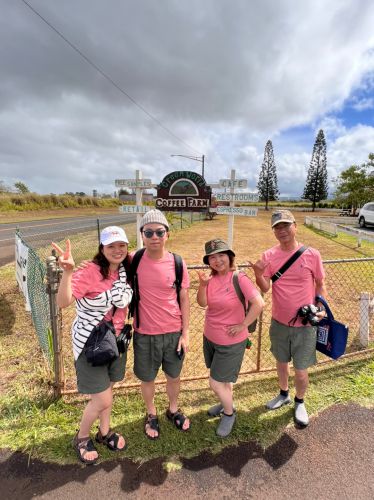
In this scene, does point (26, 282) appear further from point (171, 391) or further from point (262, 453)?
point (262, 453)

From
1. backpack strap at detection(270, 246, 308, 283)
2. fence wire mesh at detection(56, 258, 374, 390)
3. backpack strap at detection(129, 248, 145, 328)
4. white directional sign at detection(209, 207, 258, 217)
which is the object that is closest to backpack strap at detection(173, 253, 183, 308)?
backpack strap at detection(129, 248, 145, 328)

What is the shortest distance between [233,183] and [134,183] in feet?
6.94

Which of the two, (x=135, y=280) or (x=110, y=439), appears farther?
(x=110, y=439)

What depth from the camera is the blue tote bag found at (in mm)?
2576

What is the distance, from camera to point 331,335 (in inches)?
105

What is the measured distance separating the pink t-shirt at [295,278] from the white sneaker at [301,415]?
2.72 feet

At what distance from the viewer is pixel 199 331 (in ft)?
15.6

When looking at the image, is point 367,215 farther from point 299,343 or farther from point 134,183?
point 299,343

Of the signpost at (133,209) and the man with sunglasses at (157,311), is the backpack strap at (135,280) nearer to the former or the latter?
the man with sunglasses at (157,311)

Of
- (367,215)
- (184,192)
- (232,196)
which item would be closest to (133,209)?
(184,192)

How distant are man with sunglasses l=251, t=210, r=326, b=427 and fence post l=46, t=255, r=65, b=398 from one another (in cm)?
184

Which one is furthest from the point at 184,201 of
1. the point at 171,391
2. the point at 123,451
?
the point at 123,451

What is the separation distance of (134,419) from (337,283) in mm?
6006

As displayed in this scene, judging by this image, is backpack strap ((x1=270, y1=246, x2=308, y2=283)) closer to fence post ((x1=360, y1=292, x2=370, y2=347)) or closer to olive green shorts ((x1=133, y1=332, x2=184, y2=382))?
olive green shorts ((x1=133, y1=332, x2=184, y2=382))
